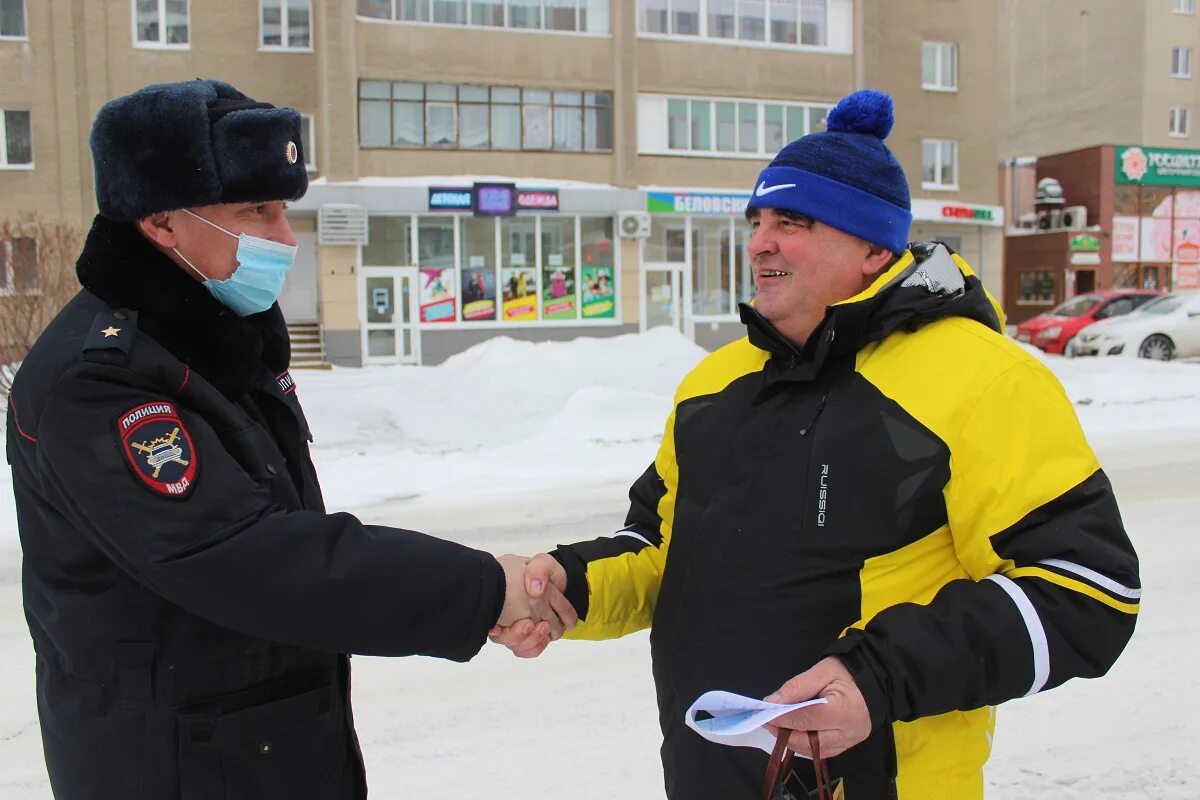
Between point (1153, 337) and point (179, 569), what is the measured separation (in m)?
21.6

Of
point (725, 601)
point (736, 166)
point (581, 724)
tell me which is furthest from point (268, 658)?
point (736, 166)

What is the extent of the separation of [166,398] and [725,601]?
1.12m

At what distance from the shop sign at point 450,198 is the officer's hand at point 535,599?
892 inches

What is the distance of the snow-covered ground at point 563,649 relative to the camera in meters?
3.63

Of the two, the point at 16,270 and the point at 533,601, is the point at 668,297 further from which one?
the point at 533,601

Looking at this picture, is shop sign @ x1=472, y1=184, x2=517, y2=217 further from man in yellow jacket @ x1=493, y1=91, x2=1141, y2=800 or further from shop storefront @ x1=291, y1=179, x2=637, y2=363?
man in yellow jacket @ x1=493, y1=91, x2=1141, y2=800

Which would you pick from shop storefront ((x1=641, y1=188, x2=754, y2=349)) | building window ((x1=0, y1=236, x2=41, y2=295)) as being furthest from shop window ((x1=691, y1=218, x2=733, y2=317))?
building window ((x1=0, y1=236, x2=41, y2=295))

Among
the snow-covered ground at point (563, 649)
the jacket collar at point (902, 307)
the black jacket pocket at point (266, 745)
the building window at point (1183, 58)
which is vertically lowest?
the snow-covered ground at point (563, 649)

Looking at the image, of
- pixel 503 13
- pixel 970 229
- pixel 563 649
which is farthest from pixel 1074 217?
pixel 563 649

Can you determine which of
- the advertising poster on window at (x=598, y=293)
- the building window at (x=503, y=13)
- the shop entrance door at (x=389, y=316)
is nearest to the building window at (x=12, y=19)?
the building window at (x=503, y=13)

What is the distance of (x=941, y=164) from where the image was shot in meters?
30.6

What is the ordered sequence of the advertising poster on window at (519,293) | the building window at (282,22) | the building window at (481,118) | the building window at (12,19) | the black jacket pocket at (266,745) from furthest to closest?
1. the advertising poster on window at (519,293)
2. the building window at (282,22)
3. the building window at (481,118)
4. the building window at (12,19)
5. the black jacket pocket at (266,745)

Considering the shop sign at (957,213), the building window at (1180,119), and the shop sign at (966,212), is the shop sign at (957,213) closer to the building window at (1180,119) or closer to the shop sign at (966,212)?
the shop sign at (966,212)

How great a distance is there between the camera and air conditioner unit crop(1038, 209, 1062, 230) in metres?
35.3
